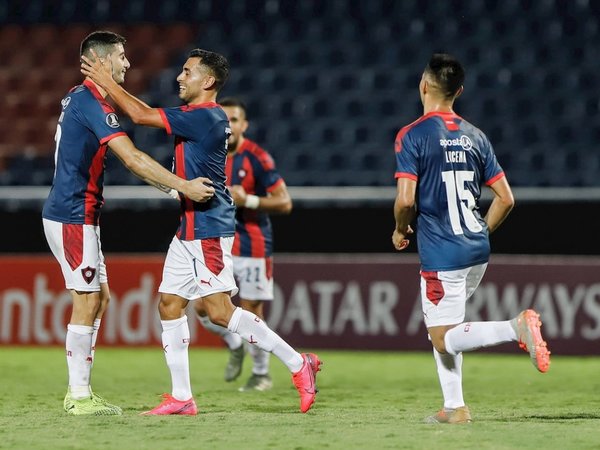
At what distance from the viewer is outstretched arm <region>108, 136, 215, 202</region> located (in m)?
6.12

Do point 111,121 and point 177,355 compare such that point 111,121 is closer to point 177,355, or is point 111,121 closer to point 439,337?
point 177,355

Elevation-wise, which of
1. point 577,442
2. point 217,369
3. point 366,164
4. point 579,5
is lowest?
point 217,369

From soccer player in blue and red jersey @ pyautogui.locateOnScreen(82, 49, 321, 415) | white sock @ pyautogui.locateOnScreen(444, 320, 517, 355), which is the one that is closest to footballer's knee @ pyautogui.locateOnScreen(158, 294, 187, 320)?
soccer player in blue and red jersey @ pyautogui.locateOnScreen(82, 49, 321, 415)

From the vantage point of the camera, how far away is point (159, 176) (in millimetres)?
6133

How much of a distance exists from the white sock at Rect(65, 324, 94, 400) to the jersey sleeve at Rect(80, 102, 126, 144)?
3.55 feet

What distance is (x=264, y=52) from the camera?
1400 centimetres

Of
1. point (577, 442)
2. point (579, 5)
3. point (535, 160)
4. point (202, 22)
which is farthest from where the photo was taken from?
point (202, 22)

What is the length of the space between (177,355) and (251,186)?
2.43 m

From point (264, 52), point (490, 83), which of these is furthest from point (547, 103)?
point (264, 52)

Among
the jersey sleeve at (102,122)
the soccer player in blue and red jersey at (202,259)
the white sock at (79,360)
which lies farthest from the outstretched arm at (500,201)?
the white sock at (79,360)

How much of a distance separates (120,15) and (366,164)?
413cm

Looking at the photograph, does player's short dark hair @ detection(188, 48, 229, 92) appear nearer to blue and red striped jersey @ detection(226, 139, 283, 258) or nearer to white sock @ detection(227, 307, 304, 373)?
white sock @ detection(227, 307, 304, 373)

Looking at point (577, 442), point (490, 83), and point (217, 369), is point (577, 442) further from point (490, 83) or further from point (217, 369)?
point (490, 83)

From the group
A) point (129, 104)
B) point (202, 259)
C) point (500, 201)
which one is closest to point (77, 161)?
point (129, 104)
